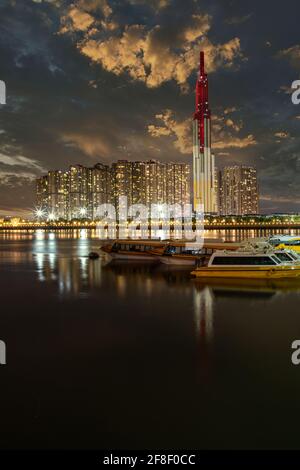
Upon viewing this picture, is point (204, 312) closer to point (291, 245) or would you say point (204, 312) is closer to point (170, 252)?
point (170, 252)

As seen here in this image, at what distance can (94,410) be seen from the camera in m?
9.20

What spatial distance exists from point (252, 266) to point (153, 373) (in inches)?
653

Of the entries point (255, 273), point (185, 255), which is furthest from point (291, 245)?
point (255, 273)

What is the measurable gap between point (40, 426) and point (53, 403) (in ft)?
3.37

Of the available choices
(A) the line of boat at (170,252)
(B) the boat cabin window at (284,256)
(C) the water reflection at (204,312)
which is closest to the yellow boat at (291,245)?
(A) the line of boat at (170,252)

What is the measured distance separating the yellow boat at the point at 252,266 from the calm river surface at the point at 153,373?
10.9 ft

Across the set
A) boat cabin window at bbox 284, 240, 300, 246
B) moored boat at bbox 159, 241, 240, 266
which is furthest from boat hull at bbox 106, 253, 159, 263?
boat cabin window at bbox 284, 240, 300, 246

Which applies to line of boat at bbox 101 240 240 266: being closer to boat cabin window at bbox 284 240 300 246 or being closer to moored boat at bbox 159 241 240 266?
moored boat at bbox 159 241 240 266

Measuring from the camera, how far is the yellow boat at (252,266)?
26312mm

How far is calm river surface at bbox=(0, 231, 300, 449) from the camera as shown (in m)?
8.34

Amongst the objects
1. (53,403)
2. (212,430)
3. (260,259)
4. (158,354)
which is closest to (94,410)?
(53,403)

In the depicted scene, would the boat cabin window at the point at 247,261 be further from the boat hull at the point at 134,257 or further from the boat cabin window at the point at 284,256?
the boat hull at the point at 134,257

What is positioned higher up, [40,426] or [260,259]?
[260,259]
